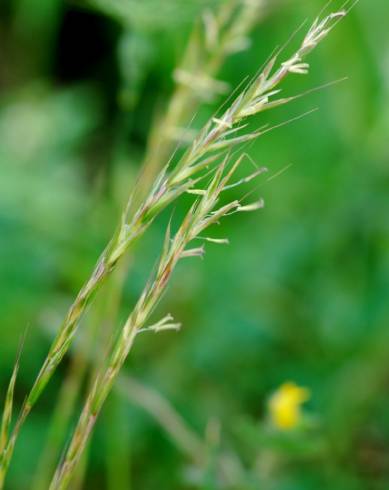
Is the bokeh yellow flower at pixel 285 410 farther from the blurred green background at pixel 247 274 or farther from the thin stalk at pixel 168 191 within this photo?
the thin stalk at pixel 168 191

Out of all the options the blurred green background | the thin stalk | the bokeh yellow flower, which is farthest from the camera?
the blurred green background

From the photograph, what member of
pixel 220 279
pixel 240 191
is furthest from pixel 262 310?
pixel 240 191

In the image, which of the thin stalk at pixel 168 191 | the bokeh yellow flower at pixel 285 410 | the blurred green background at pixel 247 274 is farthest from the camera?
the blurred green background at pixel 247 274

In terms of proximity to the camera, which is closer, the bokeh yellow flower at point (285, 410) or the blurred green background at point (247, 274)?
the bokeh yellow flower at point (285, 410)

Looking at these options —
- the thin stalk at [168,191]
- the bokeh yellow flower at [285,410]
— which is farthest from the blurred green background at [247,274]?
the thin stalk at [168,191]

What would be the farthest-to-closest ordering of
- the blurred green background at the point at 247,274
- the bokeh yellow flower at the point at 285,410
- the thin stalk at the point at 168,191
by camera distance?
the blurred green background at the point at 247,274
the bokeh yellow flower at the point at 285,410
the thin stalk at the point at 168,191

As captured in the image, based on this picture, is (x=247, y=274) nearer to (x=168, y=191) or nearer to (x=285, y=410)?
(x=285, y=410)

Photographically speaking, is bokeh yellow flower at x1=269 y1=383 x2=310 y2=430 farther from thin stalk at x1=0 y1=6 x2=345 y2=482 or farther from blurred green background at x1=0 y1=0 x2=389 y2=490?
thin stalk at x1=0 y1=6 x2=345 y2=482

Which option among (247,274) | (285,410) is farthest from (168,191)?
(247,274)

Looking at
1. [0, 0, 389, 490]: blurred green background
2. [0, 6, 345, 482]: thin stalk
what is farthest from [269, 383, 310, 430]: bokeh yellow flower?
[0, 6, 345, 482]: thin stalk

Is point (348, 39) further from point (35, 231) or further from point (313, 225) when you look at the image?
point (35, 231)
